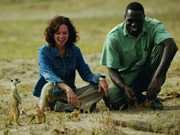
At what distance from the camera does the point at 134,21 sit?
15.8 ft

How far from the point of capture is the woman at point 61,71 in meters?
4.90

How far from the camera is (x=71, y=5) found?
3155 centimetres

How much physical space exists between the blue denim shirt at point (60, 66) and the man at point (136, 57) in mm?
361

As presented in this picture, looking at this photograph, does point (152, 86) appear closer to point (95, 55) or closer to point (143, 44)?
point (143, 44)

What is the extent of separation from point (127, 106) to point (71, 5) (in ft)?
89.2

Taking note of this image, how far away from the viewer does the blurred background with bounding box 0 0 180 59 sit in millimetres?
15770

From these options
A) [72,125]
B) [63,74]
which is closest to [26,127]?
[72,125]

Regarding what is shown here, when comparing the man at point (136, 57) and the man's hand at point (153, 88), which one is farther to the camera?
the man at point (136, 57)

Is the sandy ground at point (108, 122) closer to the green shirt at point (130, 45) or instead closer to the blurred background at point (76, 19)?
the green shirt at point (130, 45)

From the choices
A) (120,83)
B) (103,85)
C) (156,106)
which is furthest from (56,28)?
(156,106)

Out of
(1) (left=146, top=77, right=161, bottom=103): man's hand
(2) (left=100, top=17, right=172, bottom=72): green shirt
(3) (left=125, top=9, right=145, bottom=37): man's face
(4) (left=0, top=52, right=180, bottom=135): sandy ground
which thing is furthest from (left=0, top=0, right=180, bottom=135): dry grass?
(3) (left=125, top=9, right=145, bottom=37): man's face

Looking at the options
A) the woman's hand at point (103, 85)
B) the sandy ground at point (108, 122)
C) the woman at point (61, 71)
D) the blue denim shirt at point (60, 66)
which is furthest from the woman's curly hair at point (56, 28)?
the sandy ground at point (108, 122)

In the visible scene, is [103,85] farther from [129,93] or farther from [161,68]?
[161,68]

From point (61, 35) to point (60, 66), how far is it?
0.49 metres
